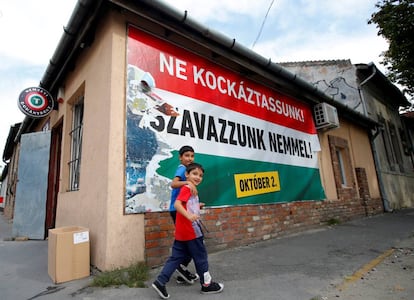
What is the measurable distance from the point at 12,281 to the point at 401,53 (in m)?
10.1

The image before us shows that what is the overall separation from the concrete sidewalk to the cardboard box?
0.33 feet

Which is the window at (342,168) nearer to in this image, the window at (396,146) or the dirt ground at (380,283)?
the dirt ground at (380,283)

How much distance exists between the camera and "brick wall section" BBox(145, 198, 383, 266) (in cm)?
321

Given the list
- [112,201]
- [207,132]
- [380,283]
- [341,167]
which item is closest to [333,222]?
[341,167]

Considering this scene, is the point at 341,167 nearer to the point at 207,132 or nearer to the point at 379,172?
the point at 379,172

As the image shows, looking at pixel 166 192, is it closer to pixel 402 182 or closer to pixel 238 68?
pixel 238 68

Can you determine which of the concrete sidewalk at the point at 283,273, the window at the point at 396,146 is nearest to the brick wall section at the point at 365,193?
the concrete sidewalk at the point at 283,273

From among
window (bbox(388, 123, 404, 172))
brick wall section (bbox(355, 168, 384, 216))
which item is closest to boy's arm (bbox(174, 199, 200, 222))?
brick wall section (bbox(355, 168, 384, 216))

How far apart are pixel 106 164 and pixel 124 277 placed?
1.28m

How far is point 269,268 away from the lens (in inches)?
120

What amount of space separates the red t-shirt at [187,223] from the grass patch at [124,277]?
0.69 meters

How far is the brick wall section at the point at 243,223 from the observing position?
3.21 metres

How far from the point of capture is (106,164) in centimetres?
307

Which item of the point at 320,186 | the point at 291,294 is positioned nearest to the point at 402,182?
the point at 320,186
